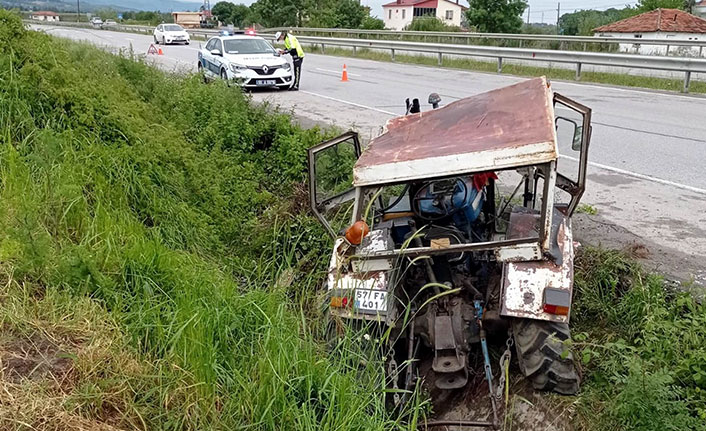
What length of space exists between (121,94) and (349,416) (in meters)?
7.60

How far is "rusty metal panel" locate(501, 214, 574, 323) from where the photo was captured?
3877mm

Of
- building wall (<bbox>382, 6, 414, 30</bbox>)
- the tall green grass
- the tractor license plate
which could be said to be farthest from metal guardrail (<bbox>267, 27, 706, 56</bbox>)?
building wall (<bbox>382, 6, 414, 30</bbox>)

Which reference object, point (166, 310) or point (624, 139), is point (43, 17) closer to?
point (624, 139)

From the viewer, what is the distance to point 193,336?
11.1 ft

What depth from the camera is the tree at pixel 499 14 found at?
42094 mm

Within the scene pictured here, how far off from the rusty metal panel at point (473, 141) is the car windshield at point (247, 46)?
14499mm

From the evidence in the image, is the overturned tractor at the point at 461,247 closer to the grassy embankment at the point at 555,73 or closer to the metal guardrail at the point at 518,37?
the grassy embankment at the point at 555,73

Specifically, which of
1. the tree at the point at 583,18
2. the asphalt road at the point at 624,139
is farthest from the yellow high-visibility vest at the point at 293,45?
the tree at the point at 583,18

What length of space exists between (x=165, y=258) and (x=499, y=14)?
41.5 meters

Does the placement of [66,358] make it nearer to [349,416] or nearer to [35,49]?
[349,416]

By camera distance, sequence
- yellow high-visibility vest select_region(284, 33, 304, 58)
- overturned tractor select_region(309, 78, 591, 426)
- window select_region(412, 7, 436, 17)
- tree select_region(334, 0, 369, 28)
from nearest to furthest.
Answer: overturned tractor select_region(309, 78, 591, 426)
yellow high-visibility vest select_region(284, 33, 304, 58)
tree select_region(334, 0, 369, 28)
window select_region(412, 7, 436, 17)

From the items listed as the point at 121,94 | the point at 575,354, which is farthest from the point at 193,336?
the point at 121,94

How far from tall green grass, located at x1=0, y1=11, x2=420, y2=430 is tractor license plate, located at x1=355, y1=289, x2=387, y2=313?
0.31m

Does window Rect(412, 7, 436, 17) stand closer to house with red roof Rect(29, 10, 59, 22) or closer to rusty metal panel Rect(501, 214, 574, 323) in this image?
house with red roof Rect(29, 10, 59, 22)
